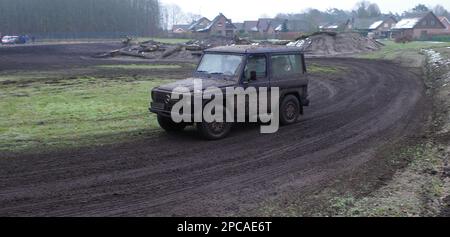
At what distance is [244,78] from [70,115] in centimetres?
601

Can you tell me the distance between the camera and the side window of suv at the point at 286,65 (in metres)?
11.1

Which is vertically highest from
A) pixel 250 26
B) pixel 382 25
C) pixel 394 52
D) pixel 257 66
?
pixel 250 26

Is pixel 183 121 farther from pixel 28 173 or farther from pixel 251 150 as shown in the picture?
pixel 28 173

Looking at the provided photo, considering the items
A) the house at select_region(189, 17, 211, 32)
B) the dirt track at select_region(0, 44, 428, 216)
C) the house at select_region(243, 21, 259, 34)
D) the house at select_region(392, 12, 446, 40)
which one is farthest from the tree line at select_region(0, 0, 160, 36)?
the dirt track at select_region(0, 44, 428, 216)

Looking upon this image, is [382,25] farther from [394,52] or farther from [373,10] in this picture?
[394,52]

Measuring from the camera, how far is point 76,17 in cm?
10481

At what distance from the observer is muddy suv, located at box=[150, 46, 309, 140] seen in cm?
1015

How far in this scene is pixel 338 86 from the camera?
69.1ft

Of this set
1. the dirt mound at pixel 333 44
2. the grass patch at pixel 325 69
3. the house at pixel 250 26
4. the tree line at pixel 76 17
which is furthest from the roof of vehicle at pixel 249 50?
the house at pixel 250 26

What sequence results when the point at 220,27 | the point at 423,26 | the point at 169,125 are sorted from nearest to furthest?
the point at 169,125
the point at 423,26
the point at 220,27

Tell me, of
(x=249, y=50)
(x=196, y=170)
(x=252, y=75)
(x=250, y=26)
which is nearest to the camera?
→ (x=196, y=170)

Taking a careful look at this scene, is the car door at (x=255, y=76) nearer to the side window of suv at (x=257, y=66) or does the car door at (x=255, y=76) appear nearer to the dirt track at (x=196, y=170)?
the side window of suv at (x=257, y=66)

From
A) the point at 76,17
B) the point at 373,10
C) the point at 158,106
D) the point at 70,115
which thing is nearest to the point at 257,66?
the point at 158,106

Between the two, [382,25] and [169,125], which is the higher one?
[382,25]
